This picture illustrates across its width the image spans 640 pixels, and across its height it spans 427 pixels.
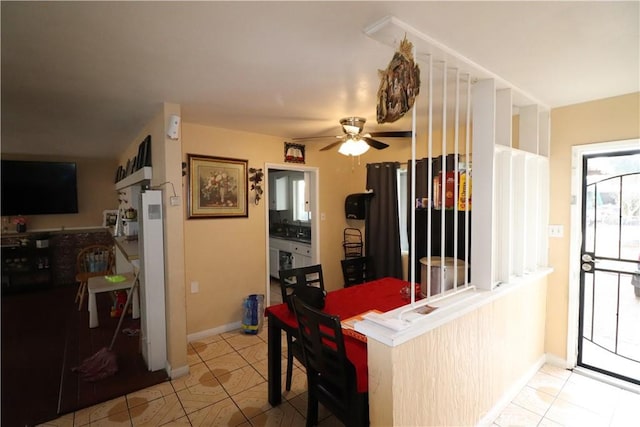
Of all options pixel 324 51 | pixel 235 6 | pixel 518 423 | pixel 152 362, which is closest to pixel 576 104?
pixel 324 51

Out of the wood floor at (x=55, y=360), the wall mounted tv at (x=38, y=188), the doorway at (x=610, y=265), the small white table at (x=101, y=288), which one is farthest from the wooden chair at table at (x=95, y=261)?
the doorway at (x=610, y=265)

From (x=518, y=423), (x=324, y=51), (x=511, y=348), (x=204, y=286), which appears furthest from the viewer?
(x=204, y=286)

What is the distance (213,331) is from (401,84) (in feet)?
10.6

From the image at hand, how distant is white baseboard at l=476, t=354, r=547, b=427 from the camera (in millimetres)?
2094

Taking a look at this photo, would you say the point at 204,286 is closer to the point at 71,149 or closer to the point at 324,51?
the point at 324,51

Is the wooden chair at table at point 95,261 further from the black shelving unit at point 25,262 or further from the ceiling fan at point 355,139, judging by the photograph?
the ceiling fan at point 355,139

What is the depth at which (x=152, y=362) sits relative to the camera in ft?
8.87

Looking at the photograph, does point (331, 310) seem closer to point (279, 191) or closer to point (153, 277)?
point (153, 277)

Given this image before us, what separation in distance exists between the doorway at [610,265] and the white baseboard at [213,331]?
340 cm

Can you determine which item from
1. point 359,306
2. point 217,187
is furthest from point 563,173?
point 217,187

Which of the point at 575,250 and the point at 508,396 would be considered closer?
the point at 508,396

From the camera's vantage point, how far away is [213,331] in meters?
3.49

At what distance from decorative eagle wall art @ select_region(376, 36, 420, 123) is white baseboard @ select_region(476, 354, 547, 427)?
2.05 m

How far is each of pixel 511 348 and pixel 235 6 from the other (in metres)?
2.78
